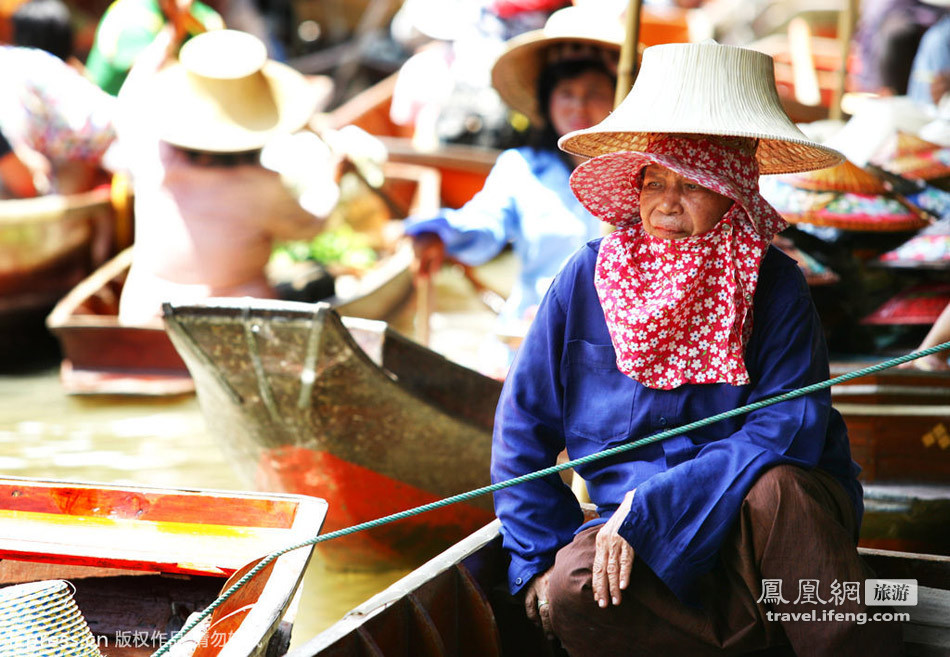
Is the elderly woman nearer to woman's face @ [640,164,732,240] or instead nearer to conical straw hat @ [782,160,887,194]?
woman's face @ [640,164,732,240]

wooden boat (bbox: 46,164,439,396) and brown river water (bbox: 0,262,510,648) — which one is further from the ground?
wooden boat (bbox: 46,164,439,396)

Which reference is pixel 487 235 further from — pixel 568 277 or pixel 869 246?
pixel 568 277

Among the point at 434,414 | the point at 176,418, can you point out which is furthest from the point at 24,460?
the point at 434,414

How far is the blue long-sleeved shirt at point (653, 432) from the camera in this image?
1787 millimetres

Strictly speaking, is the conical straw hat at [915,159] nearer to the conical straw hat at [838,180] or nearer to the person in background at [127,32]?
the conical straw hat at [838,180]

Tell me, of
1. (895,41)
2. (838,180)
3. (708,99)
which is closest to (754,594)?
(708,99)

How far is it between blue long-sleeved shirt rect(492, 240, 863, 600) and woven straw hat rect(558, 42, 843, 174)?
0.23 meters

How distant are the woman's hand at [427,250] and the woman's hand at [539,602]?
155 cm

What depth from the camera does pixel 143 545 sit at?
7.11 ft

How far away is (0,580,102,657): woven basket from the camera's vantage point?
5.64ft

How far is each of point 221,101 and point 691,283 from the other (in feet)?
10.4

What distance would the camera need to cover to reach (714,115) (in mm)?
1867

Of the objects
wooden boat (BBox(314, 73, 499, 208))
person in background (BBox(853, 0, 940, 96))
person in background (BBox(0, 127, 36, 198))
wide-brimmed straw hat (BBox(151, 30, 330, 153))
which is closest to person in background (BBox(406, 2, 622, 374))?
wide-brimmed straw hat (BBox(151, 30, 330, 153))

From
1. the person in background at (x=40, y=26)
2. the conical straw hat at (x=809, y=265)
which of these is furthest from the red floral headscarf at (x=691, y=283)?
the person in background at (x=40, y=26)
